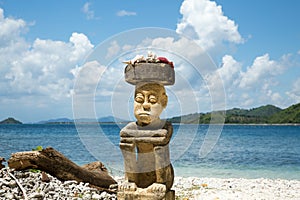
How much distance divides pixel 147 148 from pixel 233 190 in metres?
6.43

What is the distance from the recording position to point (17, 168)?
32.1ft

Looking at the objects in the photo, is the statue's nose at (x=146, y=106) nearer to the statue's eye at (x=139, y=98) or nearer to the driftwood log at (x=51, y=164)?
the statue's eye at (x=139, y=98)

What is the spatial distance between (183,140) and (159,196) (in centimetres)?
112

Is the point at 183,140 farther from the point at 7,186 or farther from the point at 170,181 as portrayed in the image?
the point at 7,186

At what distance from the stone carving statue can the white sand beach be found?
3746mm

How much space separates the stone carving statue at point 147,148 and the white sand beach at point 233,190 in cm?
375

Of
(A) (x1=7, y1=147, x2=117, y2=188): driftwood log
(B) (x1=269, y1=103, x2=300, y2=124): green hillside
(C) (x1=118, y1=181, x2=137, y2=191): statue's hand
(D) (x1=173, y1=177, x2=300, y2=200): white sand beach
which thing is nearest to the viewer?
(C) (x1=118, y1=181, x2=137, y2=191): statue's hand

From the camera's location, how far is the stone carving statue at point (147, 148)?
716 centimetres

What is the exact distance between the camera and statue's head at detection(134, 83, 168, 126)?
7293mm

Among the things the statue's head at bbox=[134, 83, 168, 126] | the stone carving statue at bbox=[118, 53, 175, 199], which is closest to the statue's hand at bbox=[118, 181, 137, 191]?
the stone carving statue at bbox=[118, 53, 175, 199]

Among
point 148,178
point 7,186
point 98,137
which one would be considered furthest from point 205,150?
point 7,186

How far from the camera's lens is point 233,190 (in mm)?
12805

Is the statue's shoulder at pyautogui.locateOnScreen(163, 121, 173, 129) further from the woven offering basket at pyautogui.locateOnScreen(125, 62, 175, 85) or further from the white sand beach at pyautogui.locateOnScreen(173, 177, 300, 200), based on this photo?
the white sand beach at pyautogui.locateOnScreen(173, 177, 300, 200)

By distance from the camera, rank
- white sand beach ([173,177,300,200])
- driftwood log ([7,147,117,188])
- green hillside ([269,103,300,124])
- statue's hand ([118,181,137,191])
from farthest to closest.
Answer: green hillside ([269,103,300,124]) < white sand beach ([173,177,300,200]) < driftwood log ([7,147,117,188]) < statue's hand ([118,181,137,191])
